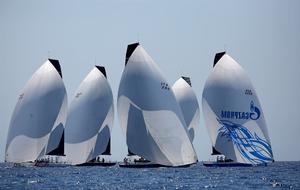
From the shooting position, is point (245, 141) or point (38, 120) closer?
point (245, 141)

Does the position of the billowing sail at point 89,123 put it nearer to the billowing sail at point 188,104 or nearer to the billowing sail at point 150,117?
the billowing sail at point 150,117

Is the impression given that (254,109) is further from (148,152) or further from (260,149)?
(148,152)

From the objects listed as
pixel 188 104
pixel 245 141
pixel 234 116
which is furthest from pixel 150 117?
pixel 188 104

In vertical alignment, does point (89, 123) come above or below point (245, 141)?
above

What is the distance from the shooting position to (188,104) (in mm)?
98250

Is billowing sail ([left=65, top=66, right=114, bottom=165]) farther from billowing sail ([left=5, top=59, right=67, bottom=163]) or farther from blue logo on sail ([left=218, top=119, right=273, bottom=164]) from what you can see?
blue logo on sail ([left=218, top=119, right=273, bottom=164])

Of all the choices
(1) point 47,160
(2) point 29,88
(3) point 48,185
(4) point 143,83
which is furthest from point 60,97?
(3) point 48,185

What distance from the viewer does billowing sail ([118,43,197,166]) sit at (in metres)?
62.6

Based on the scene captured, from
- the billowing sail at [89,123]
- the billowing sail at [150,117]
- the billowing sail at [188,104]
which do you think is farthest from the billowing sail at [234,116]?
the billowing sail at [188,104]

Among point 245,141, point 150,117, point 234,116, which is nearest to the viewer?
point 150,117

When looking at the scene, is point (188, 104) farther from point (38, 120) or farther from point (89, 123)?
point (38, 120)

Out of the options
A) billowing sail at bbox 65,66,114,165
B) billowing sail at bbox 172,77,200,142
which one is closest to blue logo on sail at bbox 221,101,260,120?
billowing sail at bbox 65,66,114,165

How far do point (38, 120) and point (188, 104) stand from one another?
31179mm

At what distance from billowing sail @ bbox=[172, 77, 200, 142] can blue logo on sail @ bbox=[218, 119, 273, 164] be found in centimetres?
2108
